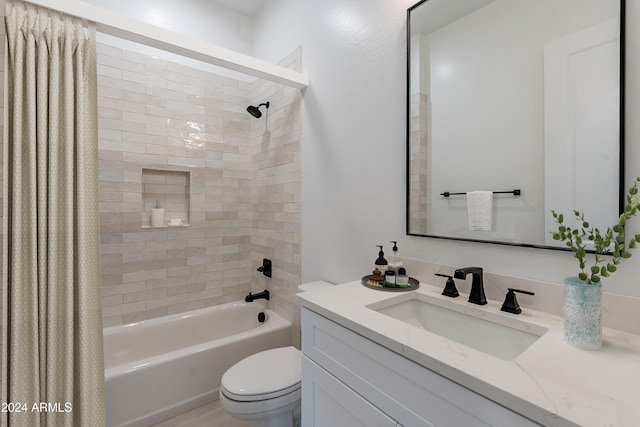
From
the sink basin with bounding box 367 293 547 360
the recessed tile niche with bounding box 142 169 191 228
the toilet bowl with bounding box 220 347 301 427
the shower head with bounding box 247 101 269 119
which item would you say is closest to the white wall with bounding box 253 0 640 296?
the sink basin with bounding box 367 293 547 360

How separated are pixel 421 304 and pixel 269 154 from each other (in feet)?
5.81

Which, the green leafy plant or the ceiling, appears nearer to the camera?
the green leafy plant

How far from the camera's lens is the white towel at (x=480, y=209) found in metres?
1.10

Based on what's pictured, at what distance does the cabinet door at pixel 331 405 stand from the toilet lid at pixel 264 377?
12.6 inches

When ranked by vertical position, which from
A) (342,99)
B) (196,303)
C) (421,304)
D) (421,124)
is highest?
(342,99)

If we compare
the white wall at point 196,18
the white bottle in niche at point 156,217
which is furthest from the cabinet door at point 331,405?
the white wall at point 196,18

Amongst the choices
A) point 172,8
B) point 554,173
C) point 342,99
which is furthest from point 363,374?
point 172,8

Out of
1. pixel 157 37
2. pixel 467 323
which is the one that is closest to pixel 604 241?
pixel 467 323

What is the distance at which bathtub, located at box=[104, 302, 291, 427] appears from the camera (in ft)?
5.45

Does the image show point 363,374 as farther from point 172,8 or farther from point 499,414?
point 172,8

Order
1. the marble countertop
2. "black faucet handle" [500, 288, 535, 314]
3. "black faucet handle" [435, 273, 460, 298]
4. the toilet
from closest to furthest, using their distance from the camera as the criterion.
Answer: the marble countertop, "black faucet handle" [500, 288, 535, 314], "black faucet handle" [435, 273, 460, 298], the toilet

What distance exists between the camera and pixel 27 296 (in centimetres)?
125

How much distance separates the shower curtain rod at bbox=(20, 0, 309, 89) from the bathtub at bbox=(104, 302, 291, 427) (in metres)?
1.72

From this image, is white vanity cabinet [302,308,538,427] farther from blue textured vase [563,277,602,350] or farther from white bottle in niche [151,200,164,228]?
white bottle in niche [151,200,164,228]
